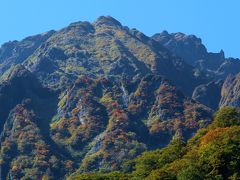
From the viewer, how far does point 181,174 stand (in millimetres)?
128250

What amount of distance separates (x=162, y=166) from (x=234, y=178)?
110 feet

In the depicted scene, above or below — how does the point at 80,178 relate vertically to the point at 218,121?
below

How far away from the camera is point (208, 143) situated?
137500mm

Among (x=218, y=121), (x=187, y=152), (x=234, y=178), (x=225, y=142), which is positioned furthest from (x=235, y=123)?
(x=234, y=178)

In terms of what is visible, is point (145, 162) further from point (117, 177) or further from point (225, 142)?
point (225, 142)

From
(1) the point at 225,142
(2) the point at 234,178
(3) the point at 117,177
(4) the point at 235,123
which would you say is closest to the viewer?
(2) the point at 234,178

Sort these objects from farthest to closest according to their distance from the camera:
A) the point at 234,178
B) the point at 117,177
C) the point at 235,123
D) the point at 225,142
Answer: the point at 235,123 < the point at 117,177 < the point at 225,142 < the point at 234,178

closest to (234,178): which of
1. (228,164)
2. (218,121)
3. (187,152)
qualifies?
(228,164)

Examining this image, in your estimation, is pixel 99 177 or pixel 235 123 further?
pixel 235 123

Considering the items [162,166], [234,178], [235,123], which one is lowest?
[234,178]

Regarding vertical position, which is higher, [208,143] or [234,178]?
[208,143]

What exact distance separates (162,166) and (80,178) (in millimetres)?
21147

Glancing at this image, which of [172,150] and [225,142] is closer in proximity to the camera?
[225,142]

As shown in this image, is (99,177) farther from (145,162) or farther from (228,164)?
(228,164)
